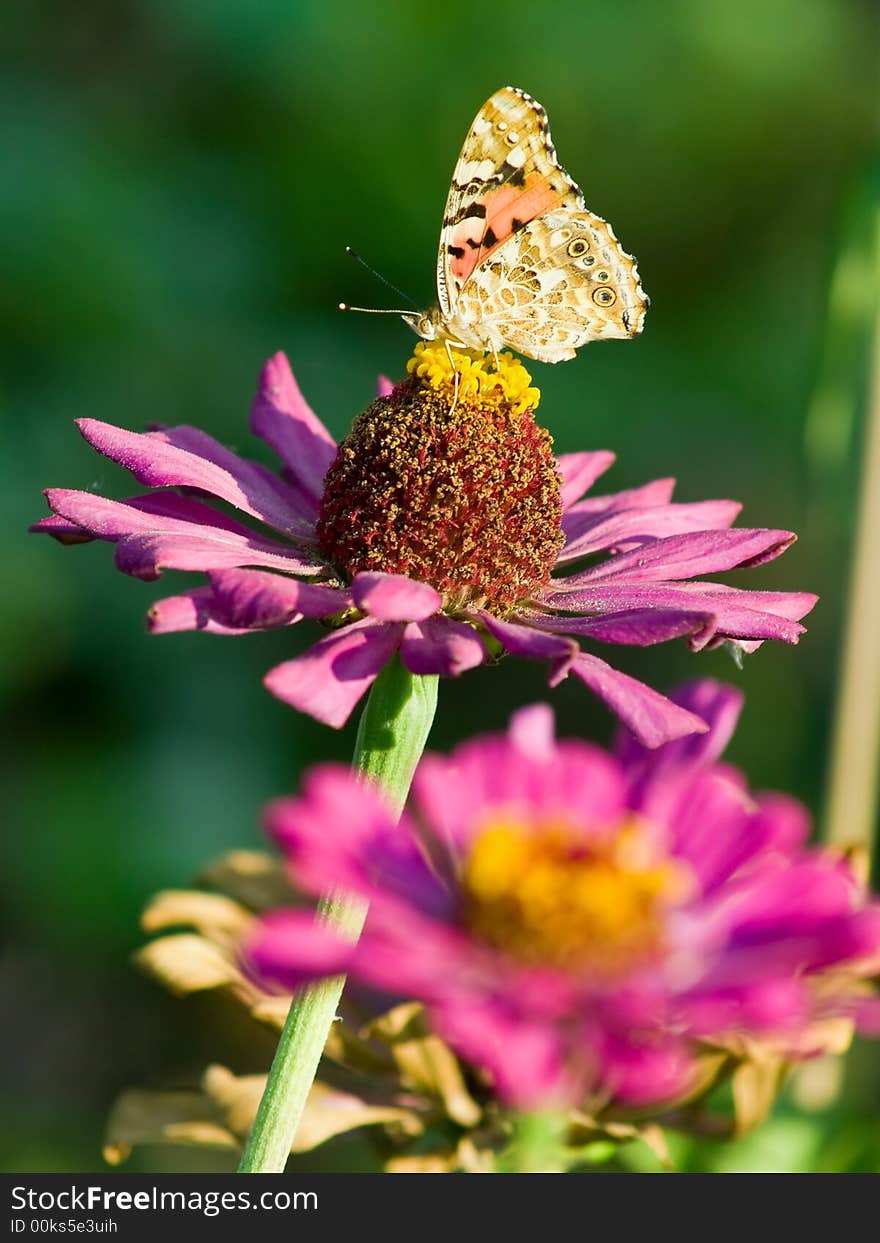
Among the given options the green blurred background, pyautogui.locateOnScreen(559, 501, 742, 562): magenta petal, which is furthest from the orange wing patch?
the green blurred background

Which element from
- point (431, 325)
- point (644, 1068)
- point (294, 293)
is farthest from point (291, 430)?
point (294, 293)

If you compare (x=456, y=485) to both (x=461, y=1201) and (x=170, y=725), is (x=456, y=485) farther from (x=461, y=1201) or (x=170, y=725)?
(x=170, y=725)

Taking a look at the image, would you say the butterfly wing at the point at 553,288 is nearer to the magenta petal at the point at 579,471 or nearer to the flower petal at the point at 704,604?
the magenta petal at the point at 579,471

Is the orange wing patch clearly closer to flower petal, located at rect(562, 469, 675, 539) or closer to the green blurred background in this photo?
flower petal, located at rect(562, 469, 675, 539)

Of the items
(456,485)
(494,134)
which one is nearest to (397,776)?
(456,485)

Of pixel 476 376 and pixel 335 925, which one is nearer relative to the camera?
pixel 335 925

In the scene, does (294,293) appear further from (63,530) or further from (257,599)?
(257,599)
